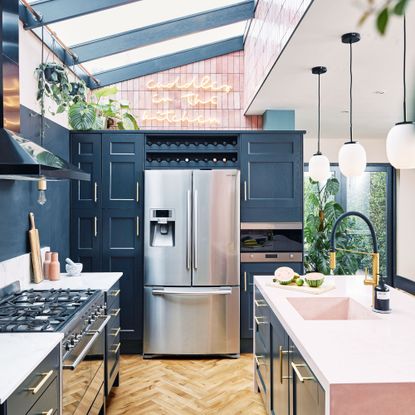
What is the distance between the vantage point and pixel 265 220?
404cm

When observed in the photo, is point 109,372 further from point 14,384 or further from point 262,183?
point 262,183

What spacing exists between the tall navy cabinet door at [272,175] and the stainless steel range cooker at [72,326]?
1.89m

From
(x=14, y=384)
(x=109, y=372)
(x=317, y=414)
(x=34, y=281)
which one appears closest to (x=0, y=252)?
(x=34, y=281)

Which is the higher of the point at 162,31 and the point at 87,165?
the point at 162,31

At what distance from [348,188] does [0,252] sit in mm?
5760

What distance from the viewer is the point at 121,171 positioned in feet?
13.2

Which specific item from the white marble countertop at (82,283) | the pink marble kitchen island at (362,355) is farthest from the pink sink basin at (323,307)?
the white marble countertop at (82,283)

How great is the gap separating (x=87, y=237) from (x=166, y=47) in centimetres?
240

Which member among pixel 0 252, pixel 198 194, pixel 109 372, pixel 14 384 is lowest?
pixel 109 372

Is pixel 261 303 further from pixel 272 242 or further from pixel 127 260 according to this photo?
pixel 127 260

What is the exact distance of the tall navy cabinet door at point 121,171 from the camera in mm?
4020

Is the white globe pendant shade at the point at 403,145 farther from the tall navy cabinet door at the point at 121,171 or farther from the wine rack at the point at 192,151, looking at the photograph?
the tall navy cabinet door at the point at 121,171

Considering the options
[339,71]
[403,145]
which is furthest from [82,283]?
[339,71]

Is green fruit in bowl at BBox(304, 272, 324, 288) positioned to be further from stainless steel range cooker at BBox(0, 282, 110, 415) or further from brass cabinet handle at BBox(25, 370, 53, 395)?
brass cabinet handle at BBox(25, 370, 53, 395)
